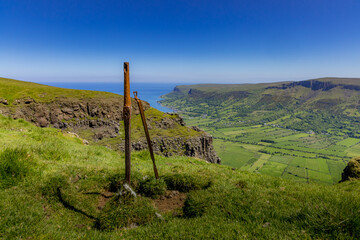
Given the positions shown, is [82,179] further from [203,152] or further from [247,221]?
[203,152]

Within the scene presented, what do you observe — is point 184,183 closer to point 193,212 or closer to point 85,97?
point 193,212

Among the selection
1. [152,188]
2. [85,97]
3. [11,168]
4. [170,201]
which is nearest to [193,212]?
[170,201]

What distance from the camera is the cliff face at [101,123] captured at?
64.1 meters

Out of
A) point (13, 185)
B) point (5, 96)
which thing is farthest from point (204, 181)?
point (5, 96)

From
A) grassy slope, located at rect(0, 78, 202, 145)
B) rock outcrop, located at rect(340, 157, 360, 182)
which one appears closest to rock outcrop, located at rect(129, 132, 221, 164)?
grassy slope, located at rect(0, 78, 202, 145)

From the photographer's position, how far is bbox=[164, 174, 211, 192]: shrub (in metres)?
9.25

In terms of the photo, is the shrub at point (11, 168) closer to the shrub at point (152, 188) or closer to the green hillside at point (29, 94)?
the shrub at point (152, 188)

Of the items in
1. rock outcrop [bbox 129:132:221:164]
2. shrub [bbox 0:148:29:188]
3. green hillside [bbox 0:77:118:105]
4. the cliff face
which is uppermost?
green hillside [bbox 0:77:118:105]

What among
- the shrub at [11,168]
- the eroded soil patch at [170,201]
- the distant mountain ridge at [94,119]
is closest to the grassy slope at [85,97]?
the distant mountain ridge at [94,119]

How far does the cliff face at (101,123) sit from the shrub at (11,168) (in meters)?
60.0

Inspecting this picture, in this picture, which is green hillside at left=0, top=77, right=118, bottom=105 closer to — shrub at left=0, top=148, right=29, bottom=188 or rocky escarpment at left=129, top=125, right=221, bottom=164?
rocky escarpment at left=129, top=125, right=221, bottom=164

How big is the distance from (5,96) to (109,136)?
37586mm

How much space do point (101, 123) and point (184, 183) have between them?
80381 mm

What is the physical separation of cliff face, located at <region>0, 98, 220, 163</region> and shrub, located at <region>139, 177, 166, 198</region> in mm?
60944
